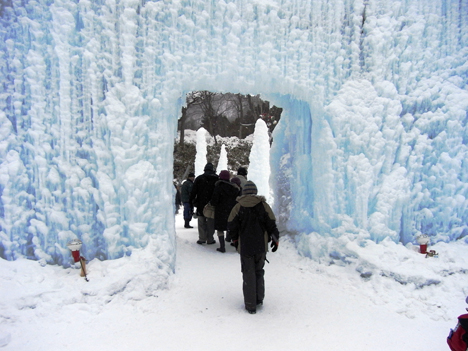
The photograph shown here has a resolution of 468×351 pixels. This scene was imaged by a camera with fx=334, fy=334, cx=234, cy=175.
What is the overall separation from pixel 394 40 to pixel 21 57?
17.9 feet

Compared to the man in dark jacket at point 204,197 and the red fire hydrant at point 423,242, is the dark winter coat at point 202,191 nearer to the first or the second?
the man in dark jacket at point 204,197

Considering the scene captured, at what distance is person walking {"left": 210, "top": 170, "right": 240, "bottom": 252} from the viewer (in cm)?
623

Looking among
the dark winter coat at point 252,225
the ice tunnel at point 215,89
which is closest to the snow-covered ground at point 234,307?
the ice tunnel at point 215,89

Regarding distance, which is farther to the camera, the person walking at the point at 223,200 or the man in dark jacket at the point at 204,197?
the man in dark jacket at the point at 204,197

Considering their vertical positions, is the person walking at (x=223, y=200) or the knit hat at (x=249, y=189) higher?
the knit hat at (x=249, y=189)

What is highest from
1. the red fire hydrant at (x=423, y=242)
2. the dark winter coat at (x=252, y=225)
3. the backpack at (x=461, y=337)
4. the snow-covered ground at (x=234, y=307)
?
the dark winter coat at (x=252, y=225)

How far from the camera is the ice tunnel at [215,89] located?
412cm

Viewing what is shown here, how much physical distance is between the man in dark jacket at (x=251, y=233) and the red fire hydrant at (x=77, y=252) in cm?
179

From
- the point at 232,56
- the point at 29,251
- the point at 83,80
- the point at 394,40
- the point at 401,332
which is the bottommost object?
the point at 401,332

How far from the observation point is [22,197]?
13.3ft

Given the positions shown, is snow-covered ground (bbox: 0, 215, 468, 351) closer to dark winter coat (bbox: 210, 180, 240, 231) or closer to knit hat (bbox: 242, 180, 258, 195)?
dark winter coat (bbox: 210, 180, 240, 231)

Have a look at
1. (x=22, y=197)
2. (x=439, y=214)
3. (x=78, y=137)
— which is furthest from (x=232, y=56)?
(x=439, y=214)

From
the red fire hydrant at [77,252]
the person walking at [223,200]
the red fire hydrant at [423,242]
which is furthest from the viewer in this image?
the person walking at [223,200]

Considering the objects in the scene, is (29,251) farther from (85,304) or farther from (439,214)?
(439,214)
